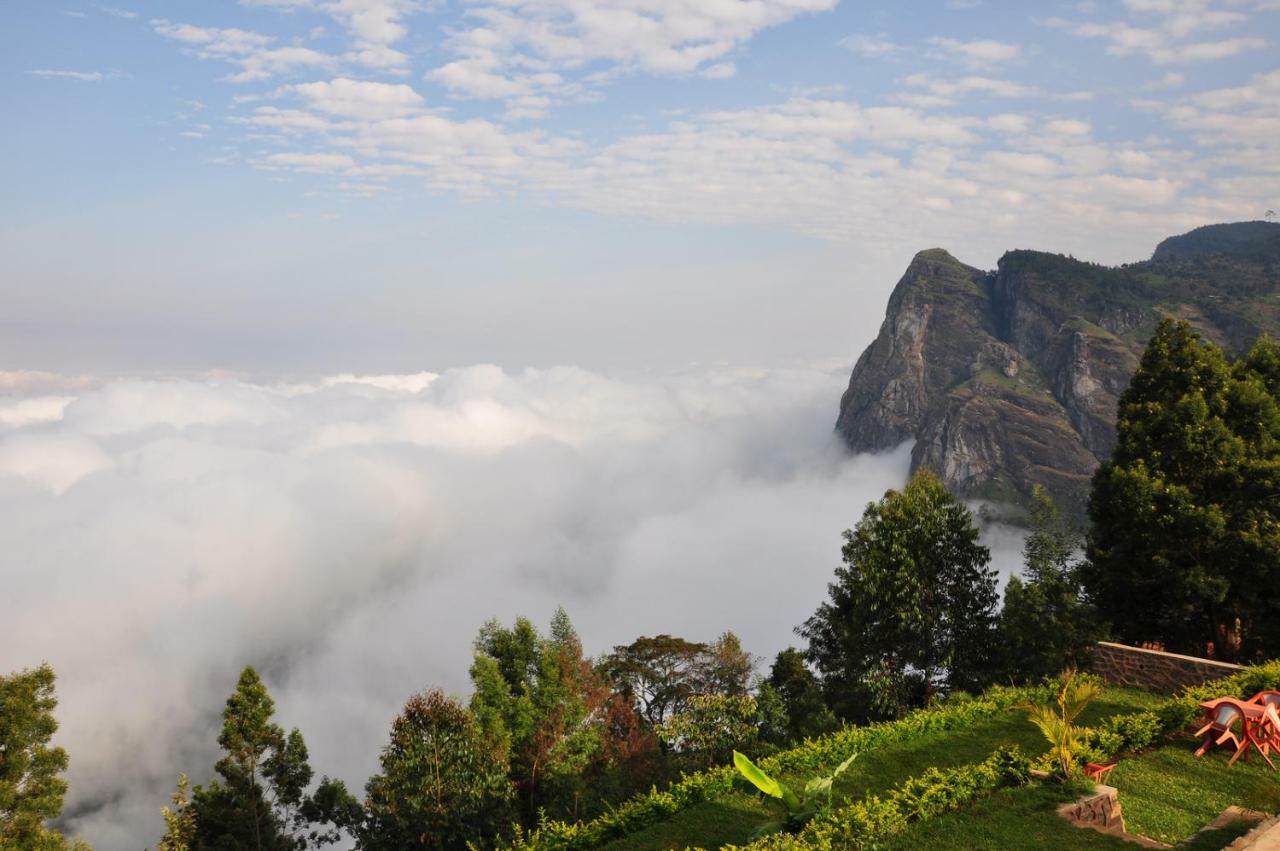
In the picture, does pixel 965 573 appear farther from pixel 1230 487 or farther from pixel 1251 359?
pixel 1251 359

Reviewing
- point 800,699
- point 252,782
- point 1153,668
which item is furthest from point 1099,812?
point 252,782

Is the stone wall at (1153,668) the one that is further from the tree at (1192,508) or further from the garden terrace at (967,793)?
the tree at (1192,508)

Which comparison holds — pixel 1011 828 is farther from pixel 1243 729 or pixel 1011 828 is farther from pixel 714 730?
pixel 714 730

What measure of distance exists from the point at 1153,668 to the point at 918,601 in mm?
7750

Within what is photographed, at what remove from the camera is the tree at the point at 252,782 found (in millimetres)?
33594

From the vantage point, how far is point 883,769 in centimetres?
1489

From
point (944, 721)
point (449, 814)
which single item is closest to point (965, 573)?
point (944, 721)

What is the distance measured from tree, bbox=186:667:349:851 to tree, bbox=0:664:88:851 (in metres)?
11.0

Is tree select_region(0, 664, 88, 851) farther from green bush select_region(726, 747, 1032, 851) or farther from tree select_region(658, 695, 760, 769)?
green bush select_region(726, 747, 1032, 851)

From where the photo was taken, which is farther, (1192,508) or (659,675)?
(659,675)

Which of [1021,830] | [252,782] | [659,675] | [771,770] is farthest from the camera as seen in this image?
[659,675]

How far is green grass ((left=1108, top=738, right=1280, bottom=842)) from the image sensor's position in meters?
11.1

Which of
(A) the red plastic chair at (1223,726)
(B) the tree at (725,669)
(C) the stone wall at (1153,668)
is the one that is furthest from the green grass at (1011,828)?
(B) the tree at (725,669)

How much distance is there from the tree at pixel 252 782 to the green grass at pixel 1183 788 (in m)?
32.2
